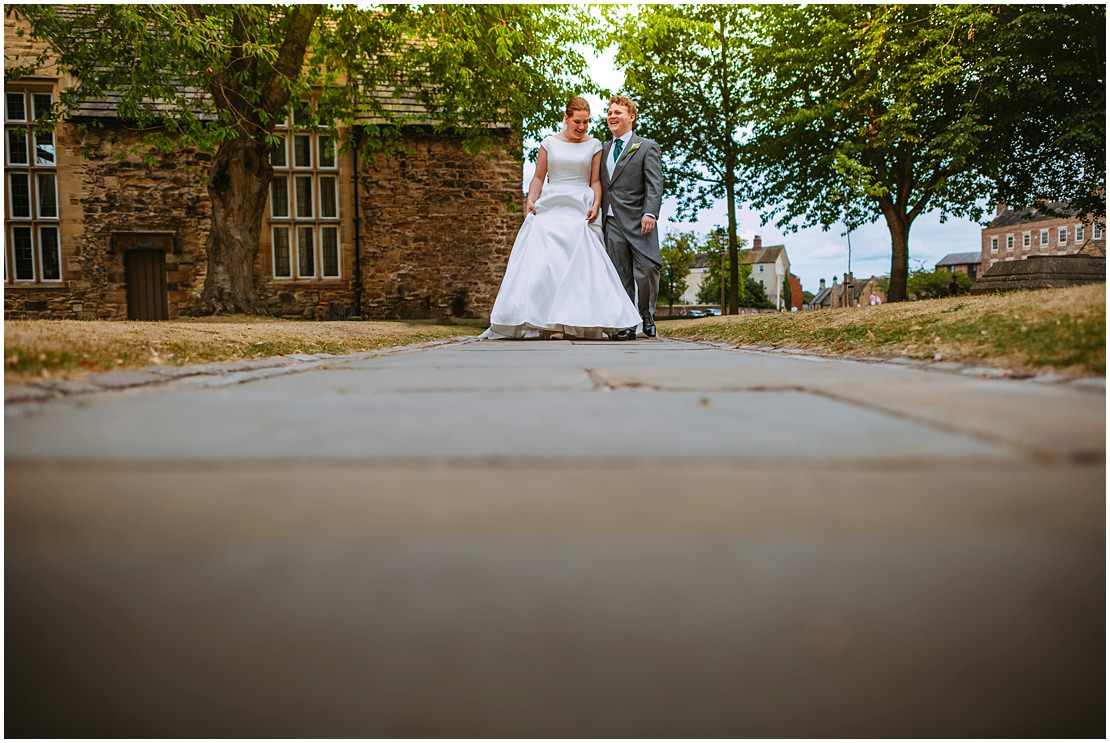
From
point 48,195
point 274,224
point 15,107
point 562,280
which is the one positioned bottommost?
point 562,280

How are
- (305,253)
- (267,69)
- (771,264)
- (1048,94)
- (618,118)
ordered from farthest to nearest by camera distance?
(771,264), (305,253), (1048,94), (267,69), (618,118)

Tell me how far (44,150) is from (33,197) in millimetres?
1132

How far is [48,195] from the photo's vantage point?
17375 mm

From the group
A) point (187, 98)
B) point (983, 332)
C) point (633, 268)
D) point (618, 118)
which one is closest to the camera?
point (983, 332)

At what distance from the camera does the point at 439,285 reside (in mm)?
17984

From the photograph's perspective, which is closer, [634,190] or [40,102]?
[634,190]

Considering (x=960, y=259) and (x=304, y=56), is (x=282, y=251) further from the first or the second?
(x=960, y=259)

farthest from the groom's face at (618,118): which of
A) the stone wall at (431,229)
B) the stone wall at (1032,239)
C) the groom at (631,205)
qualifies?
the stone wall at (1032,239)

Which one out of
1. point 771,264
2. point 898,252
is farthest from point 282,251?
point 771,264

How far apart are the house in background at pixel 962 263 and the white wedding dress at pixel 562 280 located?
105058 millimetres

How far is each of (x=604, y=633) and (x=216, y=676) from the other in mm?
409

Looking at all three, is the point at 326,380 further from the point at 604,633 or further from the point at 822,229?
the point at 822,229

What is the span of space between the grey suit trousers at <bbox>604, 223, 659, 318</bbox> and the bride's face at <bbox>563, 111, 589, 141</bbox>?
1.03m

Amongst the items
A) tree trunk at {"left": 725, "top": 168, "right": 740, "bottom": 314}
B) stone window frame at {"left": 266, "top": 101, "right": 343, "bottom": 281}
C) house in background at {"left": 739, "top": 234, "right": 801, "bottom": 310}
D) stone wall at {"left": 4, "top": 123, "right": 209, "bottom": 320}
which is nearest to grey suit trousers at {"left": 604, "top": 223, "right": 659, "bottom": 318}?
tree trunk at {"left": 725, "top": 168, "right": 740, "bottom": 314}
